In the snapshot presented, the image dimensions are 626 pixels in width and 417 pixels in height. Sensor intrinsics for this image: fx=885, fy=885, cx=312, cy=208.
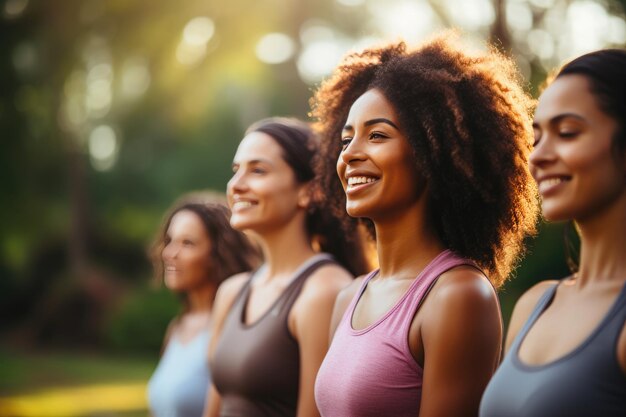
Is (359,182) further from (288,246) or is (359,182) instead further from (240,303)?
(240,303)

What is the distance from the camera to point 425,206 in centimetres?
306

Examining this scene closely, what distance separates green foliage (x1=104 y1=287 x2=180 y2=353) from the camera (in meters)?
18.2

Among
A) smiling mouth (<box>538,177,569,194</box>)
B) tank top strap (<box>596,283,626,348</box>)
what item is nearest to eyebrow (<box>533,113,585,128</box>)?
smiling mouth (<box>538,177,569,194</box>)

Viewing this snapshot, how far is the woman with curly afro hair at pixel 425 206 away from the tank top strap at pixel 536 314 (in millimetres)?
184

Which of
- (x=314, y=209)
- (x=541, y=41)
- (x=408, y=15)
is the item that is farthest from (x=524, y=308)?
(x=408, y=15)

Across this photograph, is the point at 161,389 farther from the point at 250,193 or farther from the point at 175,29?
the point at 175,29

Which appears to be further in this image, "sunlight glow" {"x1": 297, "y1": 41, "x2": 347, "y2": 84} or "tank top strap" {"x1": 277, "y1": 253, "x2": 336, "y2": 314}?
"sunlight glow" {"x1": 297, "y1": 41, "x2": 347, "y2": 84}

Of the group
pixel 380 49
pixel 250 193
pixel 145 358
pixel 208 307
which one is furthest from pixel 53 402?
pixel 380 49

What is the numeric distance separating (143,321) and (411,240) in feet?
52.8

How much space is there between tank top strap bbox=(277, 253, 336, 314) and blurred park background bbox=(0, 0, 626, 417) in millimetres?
4482

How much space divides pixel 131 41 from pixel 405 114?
14.4 metres

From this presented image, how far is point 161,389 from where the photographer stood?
5055 mm

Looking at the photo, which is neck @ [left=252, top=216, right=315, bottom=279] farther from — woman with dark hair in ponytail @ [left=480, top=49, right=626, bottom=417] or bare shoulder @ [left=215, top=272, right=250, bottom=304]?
woman with dark hair in ponytail @ [left=480, top=49, right=626, bottom=417]

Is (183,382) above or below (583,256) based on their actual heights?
below
